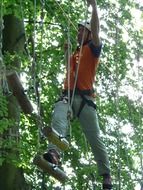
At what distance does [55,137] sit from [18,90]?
518 mm

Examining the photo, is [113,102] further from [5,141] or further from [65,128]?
[65,128]

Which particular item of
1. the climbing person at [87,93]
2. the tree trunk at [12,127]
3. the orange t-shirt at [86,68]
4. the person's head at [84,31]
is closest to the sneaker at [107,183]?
the climbing person at [87,93]

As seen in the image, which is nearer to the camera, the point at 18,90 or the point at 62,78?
the point at 18,90

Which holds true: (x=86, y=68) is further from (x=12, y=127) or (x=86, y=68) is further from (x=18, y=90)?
(x=12, y=127)

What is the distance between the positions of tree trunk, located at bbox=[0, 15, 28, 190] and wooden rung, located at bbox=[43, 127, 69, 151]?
6.55 feet

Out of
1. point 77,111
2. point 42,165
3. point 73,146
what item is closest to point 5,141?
point 77,111

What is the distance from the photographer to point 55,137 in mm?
3967

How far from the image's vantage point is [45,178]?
825 centimetres

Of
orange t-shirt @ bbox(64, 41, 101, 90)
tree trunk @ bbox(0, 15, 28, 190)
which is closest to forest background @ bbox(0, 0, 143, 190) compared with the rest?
tree trunk @ bbox(0, 15, 28, 190)

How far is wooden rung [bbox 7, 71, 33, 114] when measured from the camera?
4047mm

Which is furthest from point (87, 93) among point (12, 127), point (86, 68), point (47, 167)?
point (12, 127)

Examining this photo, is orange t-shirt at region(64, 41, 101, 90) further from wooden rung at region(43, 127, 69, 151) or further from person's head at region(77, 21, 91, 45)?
wooden rung at region(43, 127, 69, 151)

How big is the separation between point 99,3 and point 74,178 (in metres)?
3.07

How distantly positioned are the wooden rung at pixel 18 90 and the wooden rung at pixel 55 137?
41cm
